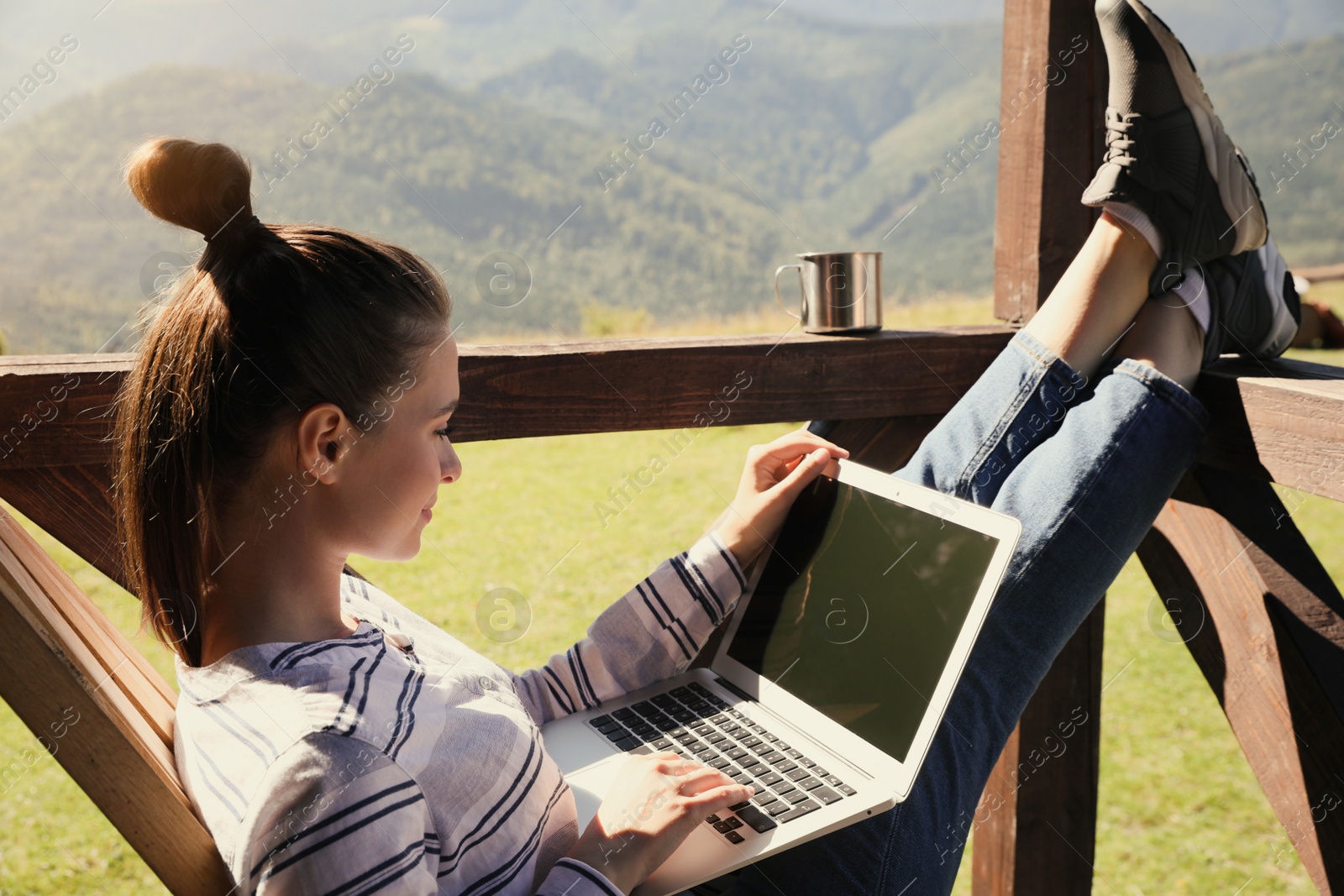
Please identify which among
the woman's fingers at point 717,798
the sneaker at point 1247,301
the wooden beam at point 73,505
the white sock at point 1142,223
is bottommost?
the woman's fingers at point 717,798

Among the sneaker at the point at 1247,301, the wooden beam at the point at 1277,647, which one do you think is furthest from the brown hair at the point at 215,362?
the wooden beam at the point at 1277,647

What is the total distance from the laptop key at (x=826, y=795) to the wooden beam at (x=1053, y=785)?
2.50 ft

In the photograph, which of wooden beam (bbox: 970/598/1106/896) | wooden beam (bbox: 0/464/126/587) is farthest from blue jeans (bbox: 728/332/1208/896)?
wooden beam (bbox: 0/464/126/587)

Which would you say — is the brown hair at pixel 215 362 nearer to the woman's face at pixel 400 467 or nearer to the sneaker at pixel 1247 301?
the woman's face at pixel 400 467


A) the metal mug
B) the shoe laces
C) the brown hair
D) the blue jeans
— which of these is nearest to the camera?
the brown hair

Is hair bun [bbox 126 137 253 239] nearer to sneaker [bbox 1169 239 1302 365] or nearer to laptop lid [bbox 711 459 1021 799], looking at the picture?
laptop lid [bbox 711 459 1021 799]

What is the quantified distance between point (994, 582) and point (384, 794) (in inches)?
27.6

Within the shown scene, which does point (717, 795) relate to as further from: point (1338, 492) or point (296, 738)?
point (1338, 492)

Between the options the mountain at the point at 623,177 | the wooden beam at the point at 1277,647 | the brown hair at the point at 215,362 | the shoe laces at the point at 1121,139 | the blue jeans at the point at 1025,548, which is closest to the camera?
the brown hair at the point at 215,362

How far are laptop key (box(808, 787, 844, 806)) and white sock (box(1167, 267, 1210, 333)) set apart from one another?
0.86 m

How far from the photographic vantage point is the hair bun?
96 cm

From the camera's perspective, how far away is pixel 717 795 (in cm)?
98

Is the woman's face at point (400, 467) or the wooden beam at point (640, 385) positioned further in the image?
the wooden beam at point (640, 385)

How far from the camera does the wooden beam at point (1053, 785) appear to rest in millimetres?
1704
